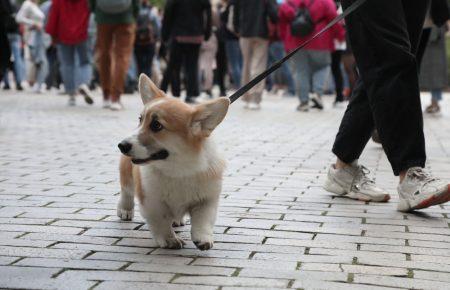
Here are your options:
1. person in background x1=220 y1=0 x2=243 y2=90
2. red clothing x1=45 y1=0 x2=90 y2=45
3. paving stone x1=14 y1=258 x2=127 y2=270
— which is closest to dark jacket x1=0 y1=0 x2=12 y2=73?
red clothing x1=45 y1=0 x2=90 y2=45

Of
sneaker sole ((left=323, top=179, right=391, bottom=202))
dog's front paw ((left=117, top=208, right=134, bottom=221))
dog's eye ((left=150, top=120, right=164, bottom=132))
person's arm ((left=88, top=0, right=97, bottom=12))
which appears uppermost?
dog's eye ((left=150, top=120, right=164, bottom=132))

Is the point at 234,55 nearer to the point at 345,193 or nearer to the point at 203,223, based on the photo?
the point at 345,193

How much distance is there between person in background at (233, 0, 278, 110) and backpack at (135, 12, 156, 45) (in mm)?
4892

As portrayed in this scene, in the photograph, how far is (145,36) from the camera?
62.9 ft

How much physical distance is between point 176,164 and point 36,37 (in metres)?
16.7

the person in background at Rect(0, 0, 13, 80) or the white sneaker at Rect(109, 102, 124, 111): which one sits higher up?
the person in background at Rect(0, 0, 13, 80)

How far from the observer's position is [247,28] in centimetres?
1409

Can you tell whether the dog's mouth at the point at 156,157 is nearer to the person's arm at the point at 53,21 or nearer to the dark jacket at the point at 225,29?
the person's arm at the point at 53,21

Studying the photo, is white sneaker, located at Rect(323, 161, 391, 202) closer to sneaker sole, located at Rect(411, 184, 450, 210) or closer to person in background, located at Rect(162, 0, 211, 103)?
sneaker sole, located at Rect(411, 184, 450, 210)

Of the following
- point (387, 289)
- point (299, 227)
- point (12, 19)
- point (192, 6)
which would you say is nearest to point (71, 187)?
point (299, 227)

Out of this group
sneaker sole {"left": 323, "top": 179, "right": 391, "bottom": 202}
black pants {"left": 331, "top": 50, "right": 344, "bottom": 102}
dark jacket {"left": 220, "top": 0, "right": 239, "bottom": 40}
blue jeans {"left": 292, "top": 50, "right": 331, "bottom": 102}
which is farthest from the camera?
dark jacket {"left": 220, "top": 0, "right": 239, "bottom": 40}

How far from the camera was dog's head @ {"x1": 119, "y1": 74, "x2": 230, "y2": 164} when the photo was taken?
3771 millimetres

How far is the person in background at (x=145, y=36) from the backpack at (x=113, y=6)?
6.48 m

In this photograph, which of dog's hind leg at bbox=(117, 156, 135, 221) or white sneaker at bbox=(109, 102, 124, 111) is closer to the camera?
dog's hind leg at bbox=(117, 156, 135, 221)
